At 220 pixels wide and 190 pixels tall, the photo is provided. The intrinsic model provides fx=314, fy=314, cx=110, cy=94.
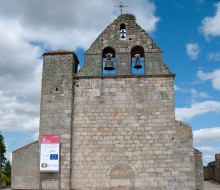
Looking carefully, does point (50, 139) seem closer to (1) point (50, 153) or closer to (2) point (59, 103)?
(1) point (50, 153)

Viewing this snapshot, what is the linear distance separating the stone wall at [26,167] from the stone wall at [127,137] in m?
1.35

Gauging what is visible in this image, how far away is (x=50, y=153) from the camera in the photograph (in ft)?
35.0

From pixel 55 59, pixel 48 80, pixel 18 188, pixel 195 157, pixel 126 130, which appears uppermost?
pixel 55 59

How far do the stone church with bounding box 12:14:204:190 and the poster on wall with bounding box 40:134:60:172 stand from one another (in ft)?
0.61

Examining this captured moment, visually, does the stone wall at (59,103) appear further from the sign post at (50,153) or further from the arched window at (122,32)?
the arched window at (122,32)

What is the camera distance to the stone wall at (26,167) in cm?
1066

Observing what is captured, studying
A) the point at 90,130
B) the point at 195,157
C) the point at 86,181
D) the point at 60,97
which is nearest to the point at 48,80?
the point at 60,97

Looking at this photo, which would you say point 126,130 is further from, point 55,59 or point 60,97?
point 55,59

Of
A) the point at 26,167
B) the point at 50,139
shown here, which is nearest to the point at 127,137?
the point at 50,139

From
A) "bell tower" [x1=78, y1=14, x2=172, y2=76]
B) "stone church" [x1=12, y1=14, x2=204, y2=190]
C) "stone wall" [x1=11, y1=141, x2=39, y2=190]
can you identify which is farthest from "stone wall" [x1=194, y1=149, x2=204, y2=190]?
"stone wall" [x1=11, y1=141, x2=39, y2=190]

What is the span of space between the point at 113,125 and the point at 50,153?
2348 millimetres

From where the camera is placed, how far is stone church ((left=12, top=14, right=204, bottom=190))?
10.5 metres

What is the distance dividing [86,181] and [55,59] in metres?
4.54

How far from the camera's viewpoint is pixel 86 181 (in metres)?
10.5
